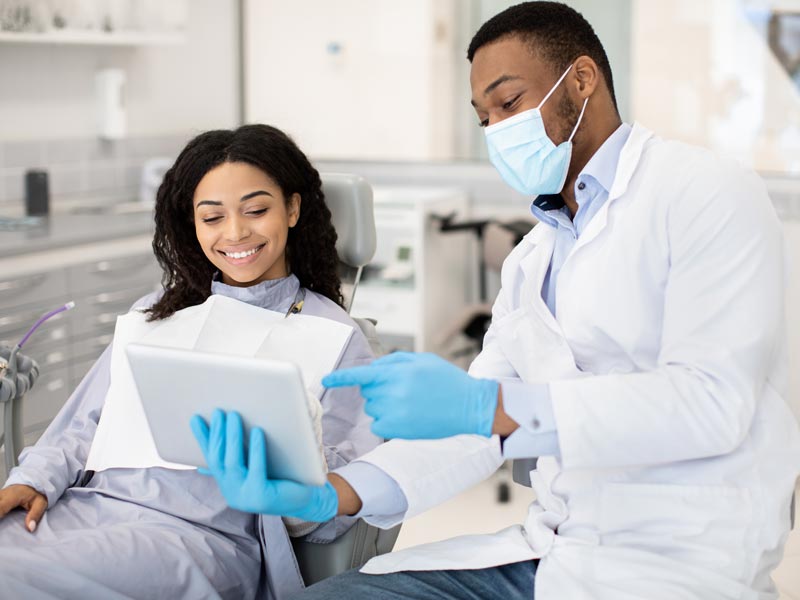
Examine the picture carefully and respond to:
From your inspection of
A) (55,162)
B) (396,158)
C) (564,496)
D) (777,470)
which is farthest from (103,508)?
(396,158)

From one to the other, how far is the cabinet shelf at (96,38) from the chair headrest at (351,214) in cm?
195

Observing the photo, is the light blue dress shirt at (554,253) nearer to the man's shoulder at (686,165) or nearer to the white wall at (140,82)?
the man's shoulder at (686,165)

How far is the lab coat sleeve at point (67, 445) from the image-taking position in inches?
66.2

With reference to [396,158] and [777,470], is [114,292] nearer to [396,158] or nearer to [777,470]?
[396,158]

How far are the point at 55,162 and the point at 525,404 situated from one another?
3230 millimetres

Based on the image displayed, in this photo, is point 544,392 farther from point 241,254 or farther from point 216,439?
point 241,254

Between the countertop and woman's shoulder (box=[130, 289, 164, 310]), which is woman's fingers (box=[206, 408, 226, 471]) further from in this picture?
the countertop

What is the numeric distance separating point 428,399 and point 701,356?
0.34 m

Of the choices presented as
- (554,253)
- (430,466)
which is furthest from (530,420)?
(554,253)

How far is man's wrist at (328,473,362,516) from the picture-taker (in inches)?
55.7

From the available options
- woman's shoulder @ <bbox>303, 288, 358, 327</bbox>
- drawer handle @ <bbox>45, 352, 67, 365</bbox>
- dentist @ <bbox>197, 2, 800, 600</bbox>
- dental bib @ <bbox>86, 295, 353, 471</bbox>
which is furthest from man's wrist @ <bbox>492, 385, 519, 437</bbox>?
drawer handle @ <bbox>45, 352, 67, 365</bbox>

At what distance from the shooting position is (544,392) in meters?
1.24

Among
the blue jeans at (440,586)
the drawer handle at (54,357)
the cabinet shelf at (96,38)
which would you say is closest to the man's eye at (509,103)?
the blue jeans at (440,586)

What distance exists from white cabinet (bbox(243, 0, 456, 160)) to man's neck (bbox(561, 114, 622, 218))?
10.2 ft
